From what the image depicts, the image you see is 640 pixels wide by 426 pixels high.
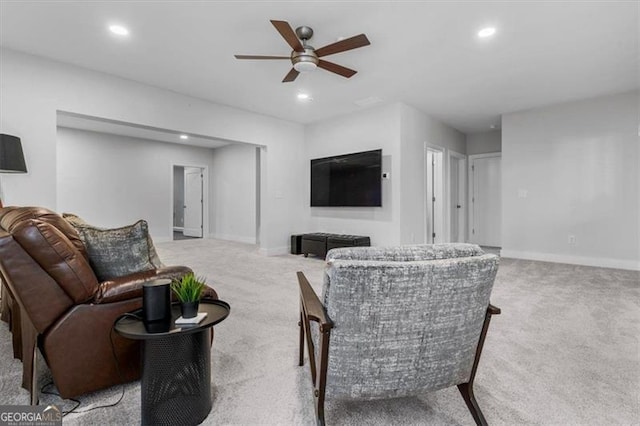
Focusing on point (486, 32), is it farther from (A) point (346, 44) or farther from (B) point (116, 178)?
(B) point (116, 178)

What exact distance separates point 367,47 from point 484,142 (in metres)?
4.88

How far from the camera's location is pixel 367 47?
10.8 feet

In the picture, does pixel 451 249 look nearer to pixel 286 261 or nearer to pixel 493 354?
pixel 493 354

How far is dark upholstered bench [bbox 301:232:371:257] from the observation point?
204 inches

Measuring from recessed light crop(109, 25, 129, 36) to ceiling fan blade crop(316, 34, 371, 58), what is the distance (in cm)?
183

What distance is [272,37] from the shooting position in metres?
3.13

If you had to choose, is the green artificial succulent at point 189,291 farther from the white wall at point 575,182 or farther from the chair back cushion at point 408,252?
the white wall at point 575,182

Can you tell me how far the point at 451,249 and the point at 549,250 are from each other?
503 centimetres

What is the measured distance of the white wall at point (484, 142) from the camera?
6855 mm

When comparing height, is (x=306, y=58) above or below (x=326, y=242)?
above

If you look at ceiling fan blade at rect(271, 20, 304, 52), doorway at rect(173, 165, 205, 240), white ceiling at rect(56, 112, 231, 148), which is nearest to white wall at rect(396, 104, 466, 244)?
ceiling fan blade at rect(271, 20, 304, 52)

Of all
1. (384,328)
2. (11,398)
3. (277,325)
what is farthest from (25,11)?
(384,328)

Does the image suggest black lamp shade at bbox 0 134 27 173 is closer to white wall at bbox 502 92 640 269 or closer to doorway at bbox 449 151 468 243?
white wall at bbox 502 92 640 269

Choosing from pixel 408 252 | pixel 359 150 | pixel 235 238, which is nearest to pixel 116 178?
pixel 235 238
